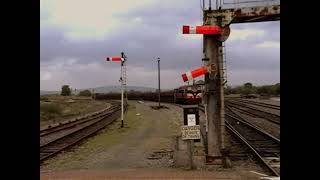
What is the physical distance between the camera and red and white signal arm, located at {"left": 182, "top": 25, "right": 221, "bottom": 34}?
36.0 feet

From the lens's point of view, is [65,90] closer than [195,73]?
No

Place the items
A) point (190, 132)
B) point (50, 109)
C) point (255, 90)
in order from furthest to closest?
point (255, 90) < point (50, 109) < point (190, 132)

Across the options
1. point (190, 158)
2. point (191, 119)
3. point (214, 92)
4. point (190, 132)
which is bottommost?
point (190, 158)

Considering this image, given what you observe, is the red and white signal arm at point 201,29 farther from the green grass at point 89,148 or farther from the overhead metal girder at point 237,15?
the green grass at point 89,148

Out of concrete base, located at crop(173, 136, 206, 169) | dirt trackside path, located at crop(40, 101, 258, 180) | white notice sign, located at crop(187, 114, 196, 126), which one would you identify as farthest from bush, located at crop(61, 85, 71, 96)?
white notice sign, located at crop(187, 114, 196, 126)

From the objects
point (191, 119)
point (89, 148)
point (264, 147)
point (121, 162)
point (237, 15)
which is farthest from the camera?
point (89, 148)

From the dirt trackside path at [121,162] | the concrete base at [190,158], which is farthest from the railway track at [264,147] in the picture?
the concrete base at [190,158]

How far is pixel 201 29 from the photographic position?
11.5 metres

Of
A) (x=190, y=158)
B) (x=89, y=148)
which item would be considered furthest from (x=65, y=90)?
(x=190, y=158)

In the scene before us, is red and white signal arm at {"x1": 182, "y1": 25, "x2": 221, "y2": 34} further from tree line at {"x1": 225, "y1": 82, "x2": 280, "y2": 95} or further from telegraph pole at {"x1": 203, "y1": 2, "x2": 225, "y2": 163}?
tree line at {"x1": 225, "y1": 82, "x2": 280, "y2": 95}

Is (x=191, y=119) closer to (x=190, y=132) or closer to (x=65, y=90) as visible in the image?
(x=190, y=132)

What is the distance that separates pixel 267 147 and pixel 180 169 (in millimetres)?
5884
